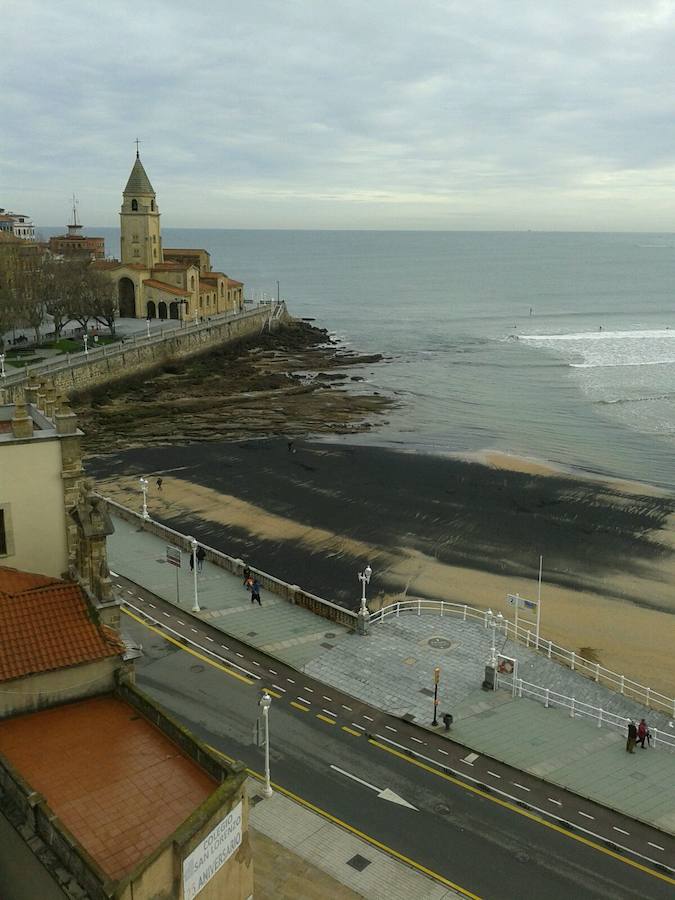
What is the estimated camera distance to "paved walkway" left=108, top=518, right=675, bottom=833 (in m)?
18.0

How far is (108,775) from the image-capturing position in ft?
38.5

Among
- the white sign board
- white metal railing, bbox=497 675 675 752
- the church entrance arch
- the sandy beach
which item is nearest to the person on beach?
white metal railing, bbox=497 675 675 752

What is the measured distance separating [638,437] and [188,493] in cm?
3115

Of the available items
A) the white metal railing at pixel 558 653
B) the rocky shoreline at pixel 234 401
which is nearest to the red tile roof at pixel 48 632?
the white metal railing at pixel 558 653

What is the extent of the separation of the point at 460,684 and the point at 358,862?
25.1 ft

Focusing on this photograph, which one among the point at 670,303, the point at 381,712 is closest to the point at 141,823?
the point at 381,712

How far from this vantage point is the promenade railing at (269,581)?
25.4 m

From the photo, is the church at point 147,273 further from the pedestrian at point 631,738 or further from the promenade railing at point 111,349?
the pedestrian at point 631,738

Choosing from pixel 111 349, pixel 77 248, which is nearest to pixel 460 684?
pixel 111 349

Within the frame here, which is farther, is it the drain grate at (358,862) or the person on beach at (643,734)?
the person on beach at (643,734)

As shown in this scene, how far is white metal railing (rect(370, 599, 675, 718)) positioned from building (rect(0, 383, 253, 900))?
12.6m

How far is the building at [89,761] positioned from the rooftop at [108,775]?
2cm

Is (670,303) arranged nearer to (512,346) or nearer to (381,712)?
(512,346)

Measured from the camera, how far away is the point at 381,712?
20.4 m
